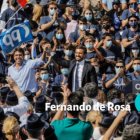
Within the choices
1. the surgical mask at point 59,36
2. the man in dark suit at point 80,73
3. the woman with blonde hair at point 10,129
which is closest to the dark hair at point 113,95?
the man in dark suit at point 80,73

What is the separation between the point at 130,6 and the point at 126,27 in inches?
55.3

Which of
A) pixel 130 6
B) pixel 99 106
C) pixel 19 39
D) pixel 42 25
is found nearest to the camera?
pixel 99 106

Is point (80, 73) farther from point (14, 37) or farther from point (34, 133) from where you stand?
point (34, 133)

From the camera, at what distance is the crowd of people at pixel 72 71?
7.59m

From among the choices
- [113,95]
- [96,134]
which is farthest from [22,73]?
[96,134]

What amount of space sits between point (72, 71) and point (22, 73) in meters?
0.91

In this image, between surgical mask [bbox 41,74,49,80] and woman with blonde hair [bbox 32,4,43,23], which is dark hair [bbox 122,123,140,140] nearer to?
surgical mask [bbox 41,74,49,80]

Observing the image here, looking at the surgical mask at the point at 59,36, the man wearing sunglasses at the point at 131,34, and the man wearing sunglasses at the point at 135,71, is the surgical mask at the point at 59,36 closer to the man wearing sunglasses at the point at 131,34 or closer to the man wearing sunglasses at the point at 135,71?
the man wearing sunglasses at the point at 131,34

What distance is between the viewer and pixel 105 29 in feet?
53.0

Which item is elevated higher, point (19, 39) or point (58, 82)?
point (19, 39)

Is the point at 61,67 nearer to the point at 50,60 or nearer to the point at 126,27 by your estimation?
the point at 50,60

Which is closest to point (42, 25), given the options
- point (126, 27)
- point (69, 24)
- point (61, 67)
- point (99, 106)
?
point (69, 24)

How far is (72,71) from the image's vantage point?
12.5 meters

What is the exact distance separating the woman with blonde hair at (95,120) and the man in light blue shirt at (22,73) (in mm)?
4461
